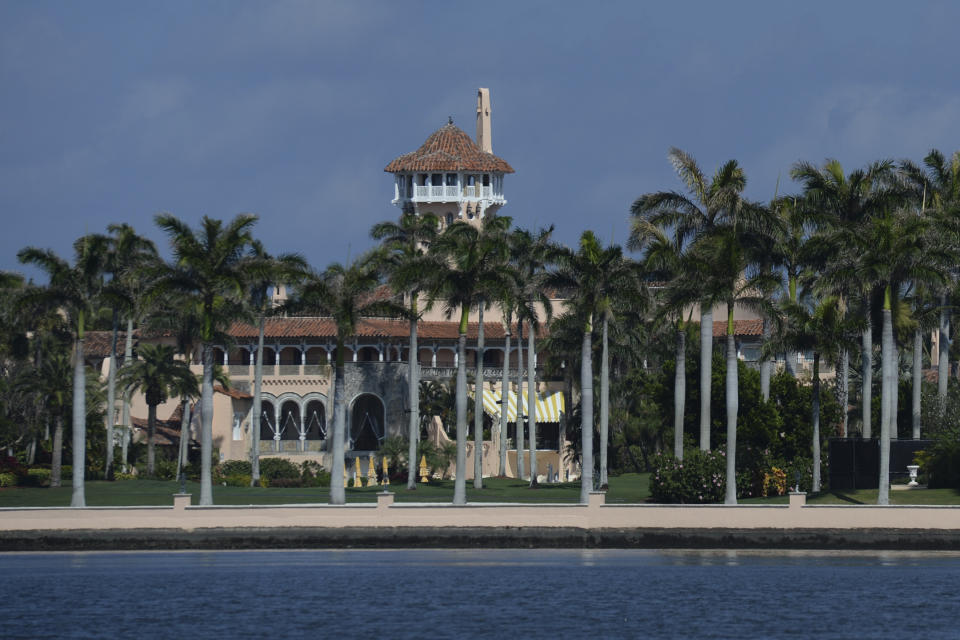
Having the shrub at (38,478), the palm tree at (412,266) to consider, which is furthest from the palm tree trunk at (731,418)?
the shrub at (38,478)

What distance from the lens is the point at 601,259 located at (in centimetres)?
5700

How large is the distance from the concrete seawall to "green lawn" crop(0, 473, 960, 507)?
4746 millimetres

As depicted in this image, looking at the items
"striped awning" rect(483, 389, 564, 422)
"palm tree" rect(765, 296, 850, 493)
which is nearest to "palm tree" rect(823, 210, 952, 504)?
"palm tree" rect(765, 296, 850, 493)

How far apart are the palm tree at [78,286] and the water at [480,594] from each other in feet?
18.5

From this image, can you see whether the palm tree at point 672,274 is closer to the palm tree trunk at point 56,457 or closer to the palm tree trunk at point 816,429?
the palm tree trunk at point 816,429

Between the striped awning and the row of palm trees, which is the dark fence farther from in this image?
the striped awning

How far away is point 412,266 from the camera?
186 ft

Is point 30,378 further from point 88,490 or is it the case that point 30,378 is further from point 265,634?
point 265,634

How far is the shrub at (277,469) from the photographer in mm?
80250

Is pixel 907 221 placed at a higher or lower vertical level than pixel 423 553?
higher

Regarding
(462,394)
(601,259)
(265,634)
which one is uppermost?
(601,259)

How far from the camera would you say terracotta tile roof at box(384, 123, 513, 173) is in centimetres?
10594

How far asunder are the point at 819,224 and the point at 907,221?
522 centimetres

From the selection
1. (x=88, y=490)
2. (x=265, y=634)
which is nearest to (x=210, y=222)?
(x=88, y=490)
